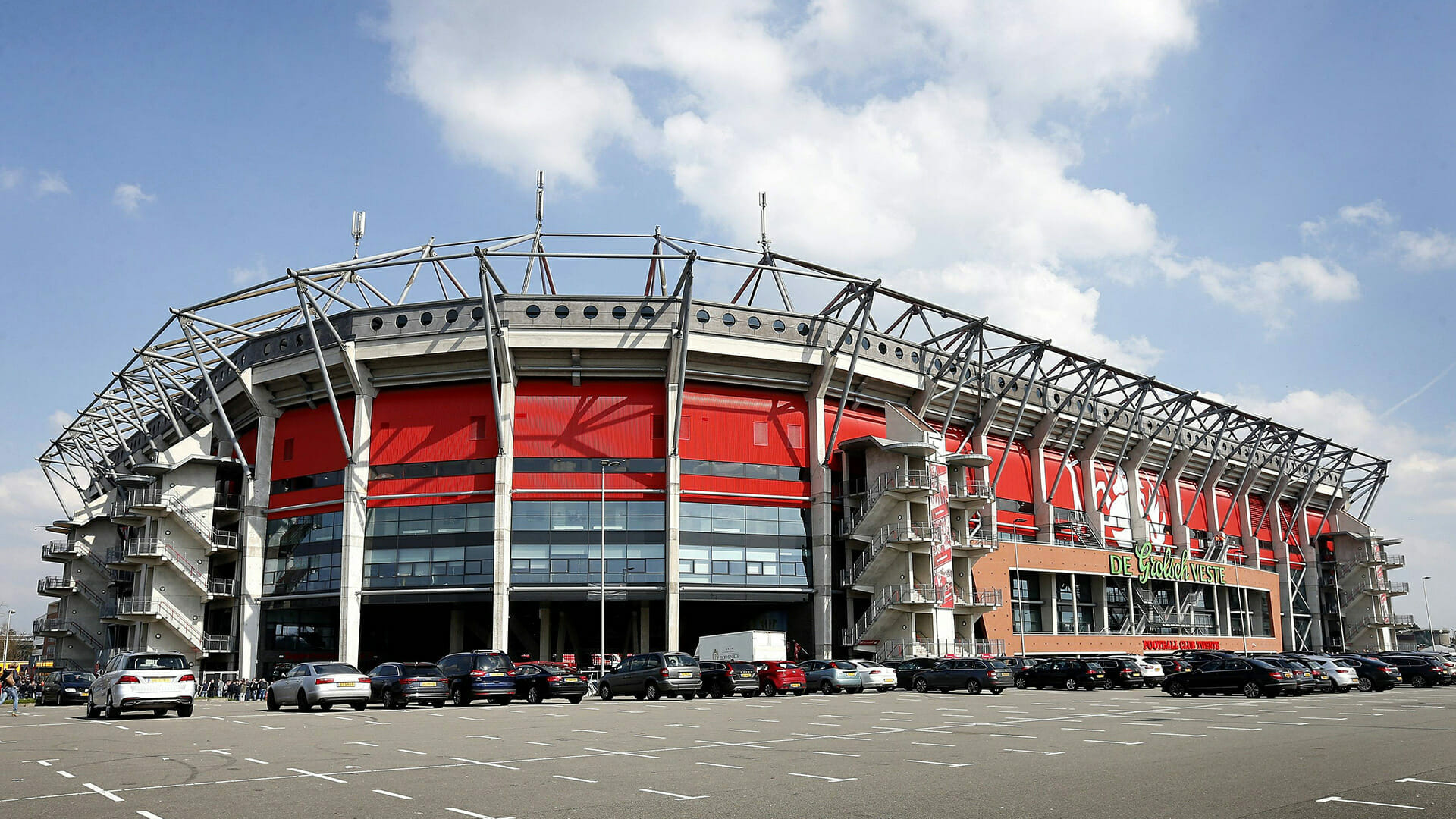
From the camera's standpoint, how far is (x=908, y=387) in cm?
6197

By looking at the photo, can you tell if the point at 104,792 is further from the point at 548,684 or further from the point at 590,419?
the point at 590,419

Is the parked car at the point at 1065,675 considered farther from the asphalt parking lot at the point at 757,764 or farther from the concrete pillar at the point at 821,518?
the asphalt parking lot at the point at 757,764

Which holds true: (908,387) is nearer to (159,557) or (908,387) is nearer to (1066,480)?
(1066,480)

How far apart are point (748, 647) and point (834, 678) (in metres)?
5.93

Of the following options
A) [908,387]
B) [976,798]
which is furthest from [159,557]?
[976,798]

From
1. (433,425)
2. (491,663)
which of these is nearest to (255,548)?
(433,425)

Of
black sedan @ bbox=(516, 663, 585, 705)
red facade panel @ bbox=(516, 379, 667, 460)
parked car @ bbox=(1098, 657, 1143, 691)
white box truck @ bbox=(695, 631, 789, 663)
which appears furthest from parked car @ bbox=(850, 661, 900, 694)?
red facade panel @ bbox=(516, 379, 667, 460)

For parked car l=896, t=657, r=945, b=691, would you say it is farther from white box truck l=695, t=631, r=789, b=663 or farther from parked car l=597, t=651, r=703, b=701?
parked car l=597, t=651, r=703, b=701

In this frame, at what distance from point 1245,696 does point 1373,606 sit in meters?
76.1

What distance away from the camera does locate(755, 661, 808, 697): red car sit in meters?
39.5

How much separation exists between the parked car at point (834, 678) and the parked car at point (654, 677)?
559 cm

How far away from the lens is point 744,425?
187 ft

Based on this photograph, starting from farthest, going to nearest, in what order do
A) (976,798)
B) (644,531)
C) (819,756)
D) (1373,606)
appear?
(1373,606), (644,531), (819,756), (976,798)

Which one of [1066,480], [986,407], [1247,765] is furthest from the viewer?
[1066,480]
